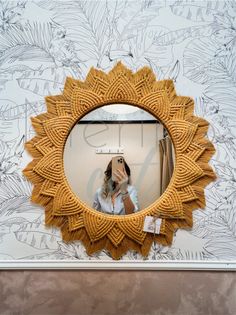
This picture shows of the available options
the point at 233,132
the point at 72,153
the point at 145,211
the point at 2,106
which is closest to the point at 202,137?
the point at 233,132

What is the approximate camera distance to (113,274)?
46.2 inches

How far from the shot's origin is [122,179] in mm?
1182

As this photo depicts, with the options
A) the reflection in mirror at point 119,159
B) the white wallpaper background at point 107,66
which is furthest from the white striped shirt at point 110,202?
the white wallpaper background at point 107,66

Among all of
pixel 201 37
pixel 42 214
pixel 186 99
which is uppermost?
pixel 201 37

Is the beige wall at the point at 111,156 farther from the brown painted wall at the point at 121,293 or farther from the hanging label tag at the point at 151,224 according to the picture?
the brown painted wall at the point at 121,293

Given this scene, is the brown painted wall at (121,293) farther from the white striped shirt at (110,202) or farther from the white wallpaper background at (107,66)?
the white striped shirt at (110,202)

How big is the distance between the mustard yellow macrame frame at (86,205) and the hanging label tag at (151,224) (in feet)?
0.06

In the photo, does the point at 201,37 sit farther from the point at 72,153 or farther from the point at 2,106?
the point at 2,106

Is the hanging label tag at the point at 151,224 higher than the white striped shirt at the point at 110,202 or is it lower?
lower

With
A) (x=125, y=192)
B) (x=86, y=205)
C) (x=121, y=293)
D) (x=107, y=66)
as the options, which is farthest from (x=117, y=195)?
(x=107, y=66)

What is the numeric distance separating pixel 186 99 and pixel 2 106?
838 millimetres

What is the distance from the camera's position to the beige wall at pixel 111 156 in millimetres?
1173

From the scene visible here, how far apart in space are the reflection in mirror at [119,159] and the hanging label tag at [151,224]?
0.06m

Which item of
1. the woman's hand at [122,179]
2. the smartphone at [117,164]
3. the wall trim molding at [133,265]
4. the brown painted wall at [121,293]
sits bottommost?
the brown painted wall at [121,293]
